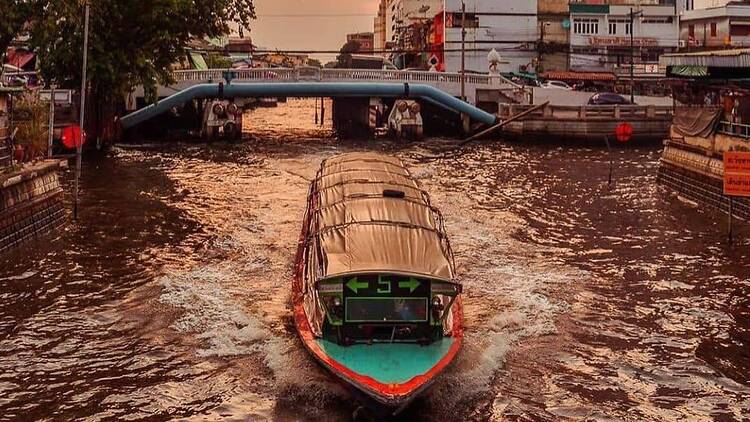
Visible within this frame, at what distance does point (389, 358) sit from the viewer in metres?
11.7

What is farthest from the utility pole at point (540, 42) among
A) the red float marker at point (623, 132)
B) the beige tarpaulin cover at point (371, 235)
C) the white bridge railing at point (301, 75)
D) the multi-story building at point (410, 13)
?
the beige tarpaulin cover at point (371, 235)

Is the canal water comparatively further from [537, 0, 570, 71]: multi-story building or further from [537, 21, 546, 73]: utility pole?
[537, 0, 570, 71]: multi-story building

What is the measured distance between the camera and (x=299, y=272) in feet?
53.7

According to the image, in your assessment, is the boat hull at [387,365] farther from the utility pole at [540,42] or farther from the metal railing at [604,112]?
the utility pole at [540,42]

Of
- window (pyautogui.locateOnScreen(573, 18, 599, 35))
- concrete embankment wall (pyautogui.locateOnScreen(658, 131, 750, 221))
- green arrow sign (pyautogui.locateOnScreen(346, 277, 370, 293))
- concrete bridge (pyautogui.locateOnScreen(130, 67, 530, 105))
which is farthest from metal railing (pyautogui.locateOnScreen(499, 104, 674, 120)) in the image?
green arrow sign (pyautogui.locateOnScreen(346, 277, 370, 293))

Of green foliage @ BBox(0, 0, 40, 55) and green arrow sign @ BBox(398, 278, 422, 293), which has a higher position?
green foliage @ BBox(0, 0, 40, 55)

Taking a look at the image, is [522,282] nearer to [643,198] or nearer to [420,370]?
[420,370]

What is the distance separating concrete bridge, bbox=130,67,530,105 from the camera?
1923 inches

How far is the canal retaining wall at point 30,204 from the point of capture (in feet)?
63.3

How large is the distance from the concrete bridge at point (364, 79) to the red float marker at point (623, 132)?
8.47 meters

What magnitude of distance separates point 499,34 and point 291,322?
60249mm

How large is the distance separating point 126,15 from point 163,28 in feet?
5.92

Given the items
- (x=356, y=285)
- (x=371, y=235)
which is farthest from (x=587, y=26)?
(x=356, y=285)

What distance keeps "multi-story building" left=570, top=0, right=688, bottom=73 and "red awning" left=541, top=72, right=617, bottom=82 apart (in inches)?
54.2
